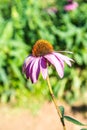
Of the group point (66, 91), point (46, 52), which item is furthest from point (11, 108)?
point (46, 52)

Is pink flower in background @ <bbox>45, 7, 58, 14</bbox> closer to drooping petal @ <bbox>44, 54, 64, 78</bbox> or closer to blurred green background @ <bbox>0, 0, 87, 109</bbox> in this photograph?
blurred green background @ <bbox>0, 0, 87, 109</bbox>

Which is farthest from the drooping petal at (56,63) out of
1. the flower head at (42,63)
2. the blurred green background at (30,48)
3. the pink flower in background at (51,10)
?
the pink flower in background at (51,10)

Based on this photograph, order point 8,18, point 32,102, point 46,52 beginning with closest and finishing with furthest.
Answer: point 46,52
point 32,102
point 8,18

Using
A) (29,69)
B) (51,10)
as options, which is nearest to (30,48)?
(51,10)

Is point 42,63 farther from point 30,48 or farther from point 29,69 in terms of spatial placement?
point 30,48

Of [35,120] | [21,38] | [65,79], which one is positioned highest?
[21,38]

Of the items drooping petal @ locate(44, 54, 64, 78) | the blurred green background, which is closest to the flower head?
drooping petal @ locate(44, 54, 64, 78)

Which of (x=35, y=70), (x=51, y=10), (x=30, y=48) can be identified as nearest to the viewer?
(x=35, y=70)

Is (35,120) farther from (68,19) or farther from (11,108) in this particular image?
(68,19)

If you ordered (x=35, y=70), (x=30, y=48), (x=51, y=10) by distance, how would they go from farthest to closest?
(x=51, y=10) → (x=30, y=48) → (x=35, y=70)

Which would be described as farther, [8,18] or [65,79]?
[8,18]
